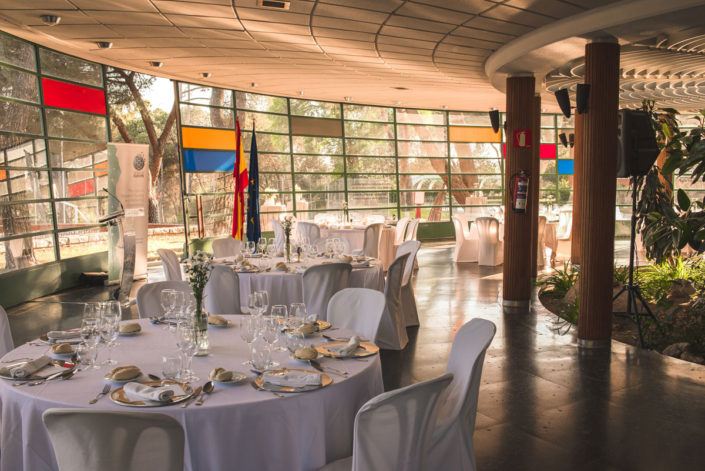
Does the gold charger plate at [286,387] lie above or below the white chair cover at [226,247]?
below

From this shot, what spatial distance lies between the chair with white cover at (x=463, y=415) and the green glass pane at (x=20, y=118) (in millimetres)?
7663

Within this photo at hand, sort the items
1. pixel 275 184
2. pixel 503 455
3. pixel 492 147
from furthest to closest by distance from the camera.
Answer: pixel 492 147
pixel 275 184
pixel 503 455

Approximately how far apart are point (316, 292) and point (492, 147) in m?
12.6

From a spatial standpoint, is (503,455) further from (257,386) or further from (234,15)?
(234,15)

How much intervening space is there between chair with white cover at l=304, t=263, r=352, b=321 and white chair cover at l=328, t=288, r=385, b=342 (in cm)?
129

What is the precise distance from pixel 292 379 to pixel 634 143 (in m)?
5.05

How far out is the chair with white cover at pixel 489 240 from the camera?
36.4 feet

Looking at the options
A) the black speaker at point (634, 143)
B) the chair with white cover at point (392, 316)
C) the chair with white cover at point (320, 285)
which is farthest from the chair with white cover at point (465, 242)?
the chair with white cover at point (320, 285)

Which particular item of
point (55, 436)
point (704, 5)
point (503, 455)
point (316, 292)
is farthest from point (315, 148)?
point (55, 436)

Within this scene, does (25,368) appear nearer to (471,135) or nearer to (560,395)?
(560,395)

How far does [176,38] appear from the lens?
719cm

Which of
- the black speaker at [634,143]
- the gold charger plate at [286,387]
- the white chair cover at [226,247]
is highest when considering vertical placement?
the black speaker at [634,143]

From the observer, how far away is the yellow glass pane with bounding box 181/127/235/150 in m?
11.2

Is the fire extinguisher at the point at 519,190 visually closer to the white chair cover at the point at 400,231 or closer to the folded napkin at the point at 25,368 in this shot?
the white chair cover at the point at 400,231
